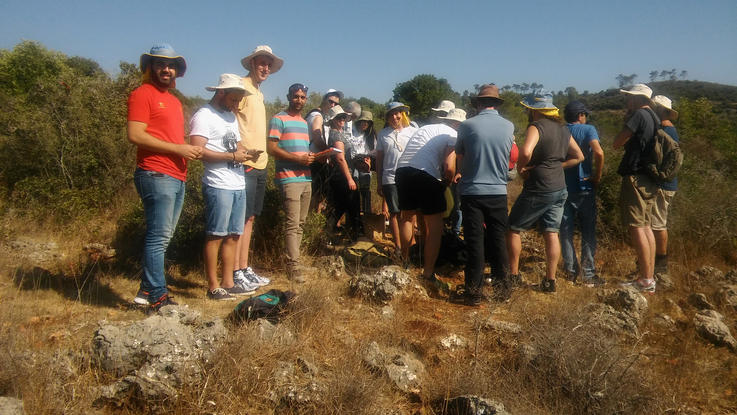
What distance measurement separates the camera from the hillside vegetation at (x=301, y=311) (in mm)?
2342

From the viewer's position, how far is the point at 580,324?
282 centimetres

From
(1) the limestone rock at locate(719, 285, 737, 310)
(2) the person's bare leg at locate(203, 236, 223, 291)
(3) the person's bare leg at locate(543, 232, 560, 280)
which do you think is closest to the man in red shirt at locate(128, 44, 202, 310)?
(2) the person's bare leg at locate(203, 236, 223, 291)

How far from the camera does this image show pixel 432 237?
4.26m

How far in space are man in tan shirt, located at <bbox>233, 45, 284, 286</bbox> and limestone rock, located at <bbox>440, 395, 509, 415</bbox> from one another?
216 centimetres

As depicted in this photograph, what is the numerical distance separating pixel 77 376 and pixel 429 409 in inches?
70.5

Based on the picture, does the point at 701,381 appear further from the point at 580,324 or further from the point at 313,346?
the point at 313,346

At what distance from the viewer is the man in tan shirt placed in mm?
3850

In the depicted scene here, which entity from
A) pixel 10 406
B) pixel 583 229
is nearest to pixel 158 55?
pixel 10 406

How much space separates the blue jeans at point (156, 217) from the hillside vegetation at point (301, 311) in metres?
0.30

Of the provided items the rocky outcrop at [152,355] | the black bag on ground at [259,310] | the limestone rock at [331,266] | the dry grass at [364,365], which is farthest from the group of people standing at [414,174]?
the rocky outcrop at [152,355]

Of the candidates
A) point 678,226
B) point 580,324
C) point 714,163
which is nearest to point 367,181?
point 580,324

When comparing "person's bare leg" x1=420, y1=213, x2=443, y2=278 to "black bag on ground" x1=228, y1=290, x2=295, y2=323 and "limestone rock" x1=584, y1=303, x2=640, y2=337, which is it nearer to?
"limestone rock" x1=584, y1=303, x2=640, y2=337

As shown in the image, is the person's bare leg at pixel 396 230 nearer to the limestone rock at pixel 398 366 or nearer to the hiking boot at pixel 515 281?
the hiking boot at pixel 515 281

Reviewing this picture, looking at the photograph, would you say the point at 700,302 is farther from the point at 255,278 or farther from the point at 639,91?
the point at 255,278
